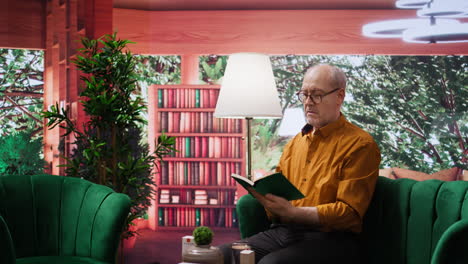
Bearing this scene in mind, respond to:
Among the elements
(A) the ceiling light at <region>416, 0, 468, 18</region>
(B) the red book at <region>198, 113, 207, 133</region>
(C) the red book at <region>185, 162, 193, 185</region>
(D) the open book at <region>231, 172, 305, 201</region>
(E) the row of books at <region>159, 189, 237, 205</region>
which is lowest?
(E) the row of books at <region>159, 189, 237, 205</region>

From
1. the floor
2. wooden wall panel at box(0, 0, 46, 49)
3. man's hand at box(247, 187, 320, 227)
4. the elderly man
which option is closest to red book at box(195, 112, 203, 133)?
the floor

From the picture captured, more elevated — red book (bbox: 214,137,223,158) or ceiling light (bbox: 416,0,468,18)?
ceiling light (bbox: 416,0,468,18)

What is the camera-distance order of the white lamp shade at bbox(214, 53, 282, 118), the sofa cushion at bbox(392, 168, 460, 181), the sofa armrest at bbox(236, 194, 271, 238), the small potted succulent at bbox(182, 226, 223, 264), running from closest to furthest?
the small potted succulent at bbox(182, 226, 223, 264), the sofa armrest at bbox(236, 194, 271, 238), the white lamp shade at bbox(214, 53, 282, 118), the sofa cushion at bbox(392, 168, 460, 181)

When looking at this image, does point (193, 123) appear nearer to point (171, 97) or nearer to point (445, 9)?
point (171, 97)

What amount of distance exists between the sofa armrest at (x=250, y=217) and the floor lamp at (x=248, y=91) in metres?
0.43

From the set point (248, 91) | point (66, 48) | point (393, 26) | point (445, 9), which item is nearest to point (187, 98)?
point (66, 48)

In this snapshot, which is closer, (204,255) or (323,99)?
(204,255)

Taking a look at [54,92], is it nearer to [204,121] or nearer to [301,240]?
[204,121]

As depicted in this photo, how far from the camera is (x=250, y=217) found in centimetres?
286

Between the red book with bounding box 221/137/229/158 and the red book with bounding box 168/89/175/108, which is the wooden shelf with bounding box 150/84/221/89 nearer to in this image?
the red book with bounding box 168/89/175/108

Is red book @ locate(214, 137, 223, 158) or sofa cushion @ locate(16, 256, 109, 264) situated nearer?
sofa cushion @ locate(16, 256, 109, 264)

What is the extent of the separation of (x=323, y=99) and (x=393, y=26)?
4.87 metres

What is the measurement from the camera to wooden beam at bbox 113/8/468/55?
23.7ft

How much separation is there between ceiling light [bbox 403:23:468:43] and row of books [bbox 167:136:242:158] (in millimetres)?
2742
